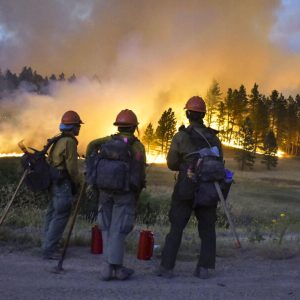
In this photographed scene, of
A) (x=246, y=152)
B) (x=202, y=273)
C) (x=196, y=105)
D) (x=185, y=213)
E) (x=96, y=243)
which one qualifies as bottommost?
(x=202, y=273)

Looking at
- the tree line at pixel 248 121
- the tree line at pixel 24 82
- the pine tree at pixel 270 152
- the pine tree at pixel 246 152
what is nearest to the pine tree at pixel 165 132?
the tree line at pixel 248 121

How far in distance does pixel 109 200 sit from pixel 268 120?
347 ft

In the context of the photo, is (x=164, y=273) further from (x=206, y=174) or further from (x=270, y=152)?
(x=270, y=152)

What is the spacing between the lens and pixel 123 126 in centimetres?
628

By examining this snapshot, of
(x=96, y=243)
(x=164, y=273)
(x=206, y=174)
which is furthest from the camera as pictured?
(x=96, y=243)

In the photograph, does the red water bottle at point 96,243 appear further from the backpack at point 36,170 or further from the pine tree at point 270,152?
the pine tree at point 270,152

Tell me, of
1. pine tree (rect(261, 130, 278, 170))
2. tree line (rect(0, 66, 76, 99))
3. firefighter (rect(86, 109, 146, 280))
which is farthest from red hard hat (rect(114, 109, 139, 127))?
tree line (rect(0, 66, 76, 99))

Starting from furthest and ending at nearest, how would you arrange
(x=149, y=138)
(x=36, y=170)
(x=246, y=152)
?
(x=149, y=138) → (x=246, y=152) → (x=36, y=170)

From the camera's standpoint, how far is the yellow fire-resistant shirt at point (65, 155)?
22.8 ft

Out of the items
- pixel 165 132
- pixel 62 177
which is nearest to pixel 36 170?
pixel 62 177

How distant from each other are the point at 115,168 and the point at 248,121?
9207 centimetres

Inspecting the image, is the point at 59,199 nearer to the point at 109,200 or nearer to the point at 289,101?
the point at 109,200

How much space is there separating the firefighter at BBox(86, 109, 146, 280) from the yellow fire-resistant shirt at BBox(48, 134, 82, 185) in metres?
0.69

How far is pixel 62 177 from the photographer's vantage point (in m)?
7.00
